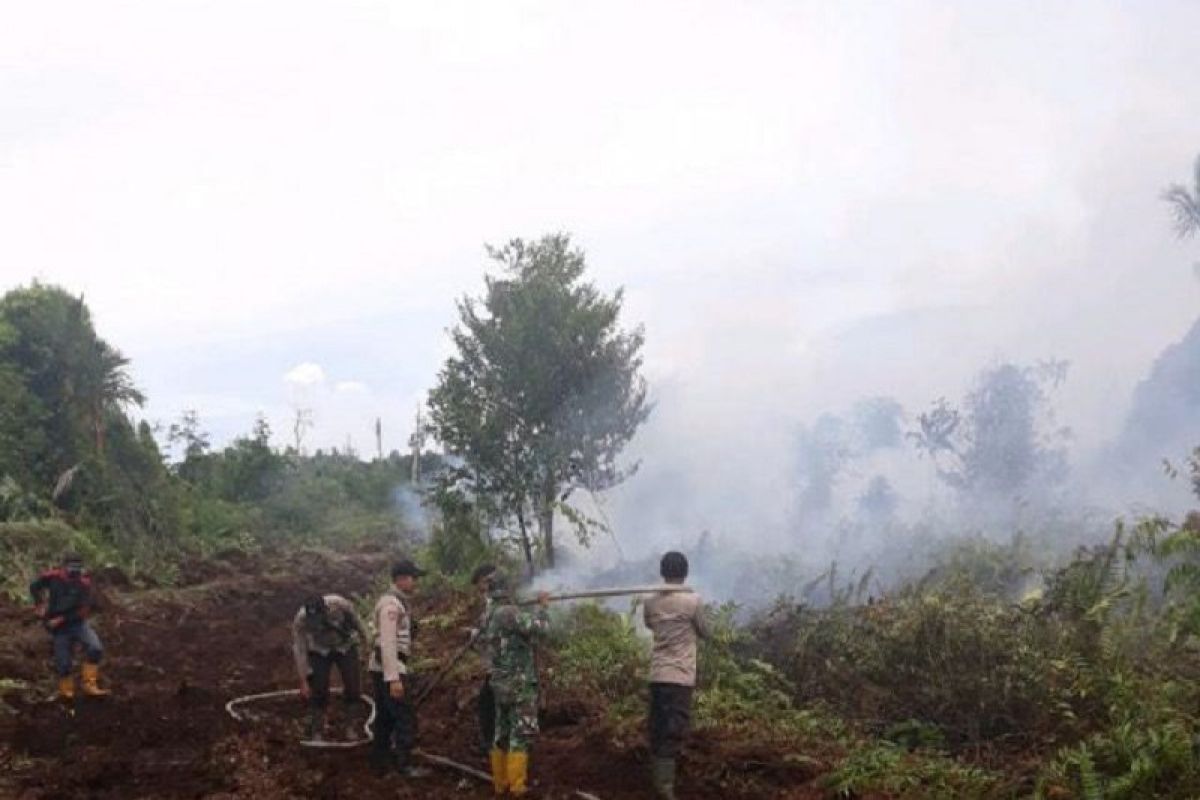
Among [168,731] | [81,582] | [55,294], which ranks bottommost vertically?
[168,731]

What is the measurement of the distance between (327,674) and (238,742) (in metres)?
0.99

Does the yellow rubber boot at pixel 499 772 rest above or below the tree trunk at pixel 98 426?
below

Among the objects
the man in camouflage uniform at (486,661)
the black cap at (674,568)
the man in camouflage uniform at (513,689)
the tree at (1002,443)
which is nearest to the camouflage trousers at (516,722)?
the man in camouflage uniform at (513,689)

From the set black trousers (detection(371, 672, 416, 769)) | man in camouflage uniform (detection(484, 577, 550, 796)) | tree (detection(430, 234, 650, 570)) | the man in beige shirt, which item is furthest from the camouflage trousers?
tree (detection(430, 234, 650, 570))

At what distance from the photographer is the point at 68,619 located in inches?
473

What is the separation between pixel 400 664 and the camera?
29.2 ft

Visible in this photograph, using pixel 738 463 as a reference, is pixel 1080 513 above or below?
below

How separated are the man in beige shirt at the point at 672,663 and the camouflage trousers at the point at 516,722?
927mm

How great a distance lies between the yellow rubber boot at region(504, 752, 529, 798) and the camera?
8094 mm

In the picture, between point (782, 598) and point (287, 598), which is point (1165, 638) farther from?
point (287, 598)

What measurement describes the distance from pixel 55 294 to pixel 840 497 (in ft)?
69.2

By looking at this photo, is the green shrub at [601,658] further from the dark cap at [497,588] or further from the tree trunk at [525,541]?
the tree trunk at [525,541]

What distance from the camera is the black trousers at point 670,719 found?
8.00 meters

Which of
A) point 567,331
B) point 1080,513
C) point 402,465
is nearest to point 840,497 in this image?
point 1080,513
